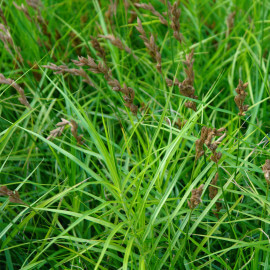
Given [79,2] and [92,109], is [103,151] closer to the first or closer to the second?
[92,109]

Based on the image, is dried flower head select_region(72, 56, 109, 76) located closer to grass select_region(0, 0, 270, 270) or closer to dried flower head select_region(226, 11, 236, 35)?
grass select_region(0, 0, 270, 270)

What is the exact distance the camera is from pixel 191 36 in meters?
2.41

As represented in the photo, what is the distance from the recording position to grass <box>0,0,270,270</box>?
3.90 feet

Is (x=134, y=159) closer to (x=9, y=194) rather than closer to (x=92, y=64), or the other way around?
(x=92, y=64)

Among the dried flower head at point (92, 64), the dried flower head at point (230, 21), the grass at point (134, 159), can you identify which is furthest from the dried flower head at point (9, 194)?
the dried flower head at point (230, 21)

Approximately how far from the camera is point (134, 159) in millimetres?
1449

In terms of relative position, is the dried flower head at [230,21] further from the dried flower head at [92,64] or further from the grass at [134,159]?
the dried flower head at [92,64]

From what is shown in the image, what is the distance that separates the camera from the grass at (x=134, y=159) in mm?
1188

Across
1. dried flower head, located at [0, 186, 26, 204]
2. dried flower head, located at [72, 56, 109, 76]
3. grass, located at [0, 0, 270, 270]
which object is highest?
dried flower head, located at [72, 56, 109, 76]

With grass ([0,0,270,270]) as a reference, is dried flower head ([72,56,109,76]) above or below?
above

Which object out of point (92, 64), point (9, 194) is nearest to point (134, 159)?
point (92, 64)

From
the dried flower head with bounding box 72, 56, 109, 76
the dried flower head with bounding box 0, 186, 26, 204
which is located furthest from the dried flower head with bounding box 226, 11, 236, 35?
the dried flower head with bounding box 0, 186, 26, 204

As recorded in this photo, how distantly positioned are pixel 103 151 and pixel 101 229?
0.46 m

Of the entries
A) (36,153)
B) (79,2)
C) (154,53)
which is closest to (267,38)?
(154,53)
